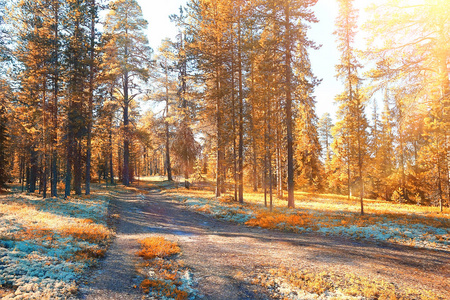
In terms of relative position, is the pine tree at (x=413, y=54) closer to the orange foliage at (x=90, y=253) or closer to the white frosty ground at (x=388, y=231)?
the white frosty ground at (x=388, y=231)

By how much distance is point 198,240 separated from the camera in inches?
398

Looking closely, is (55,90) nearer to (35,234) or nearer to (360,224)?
(35,234)

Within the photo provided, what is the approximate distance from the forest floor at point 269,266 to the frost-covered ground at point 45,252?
0.09m

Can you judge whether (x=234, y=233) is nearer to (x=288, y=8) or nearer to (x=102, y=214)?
(x=102, y=214)

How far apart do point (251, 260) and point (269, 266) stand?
2.46ft

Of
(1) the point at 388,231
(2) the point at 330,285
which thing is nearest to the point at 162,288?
(2) the point at 330,285

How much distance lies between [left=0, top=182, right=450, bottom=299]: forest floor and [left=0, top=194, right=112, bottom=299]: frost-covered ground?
0.09 meters

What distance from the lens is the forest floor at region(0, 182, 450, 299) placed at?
5.61 m

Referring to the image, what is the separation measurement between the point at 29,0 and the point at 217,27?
47.8 ft

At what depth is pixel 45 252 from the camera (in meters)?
6.59

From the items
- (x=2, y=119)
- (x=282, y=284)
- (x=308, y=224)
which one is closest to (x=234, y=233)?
(x=308, y=224)

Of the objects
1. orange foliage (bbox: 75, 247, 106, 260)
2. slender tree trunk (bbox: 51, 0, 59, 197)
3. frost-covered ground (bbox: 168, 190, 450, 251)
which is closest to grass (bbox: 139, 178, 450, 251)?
frost-covered ground (bbox: 168, 190, 450, 251)

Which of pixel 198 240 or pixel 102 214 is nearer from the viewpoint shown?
pixel 198 240

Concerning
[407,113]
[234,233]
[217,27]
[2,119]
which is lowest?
[234,233]
